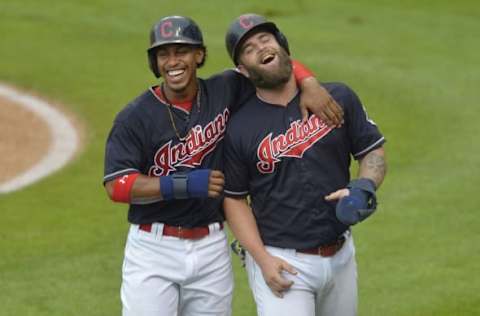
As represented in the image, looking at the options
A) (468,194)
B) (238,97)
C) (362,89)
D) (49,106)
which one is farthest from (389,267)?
(49,106)

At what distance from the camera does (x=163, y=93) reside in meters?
7.04

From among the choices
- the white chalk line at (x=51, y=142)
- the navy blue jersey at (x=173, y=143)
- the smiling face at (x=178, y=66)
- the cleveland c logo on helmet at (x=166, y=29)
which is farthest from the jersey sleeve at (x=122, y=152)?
the white chalk line at (x=51, y=142)

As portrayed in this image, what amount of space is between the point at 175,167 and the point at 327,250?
1045mm

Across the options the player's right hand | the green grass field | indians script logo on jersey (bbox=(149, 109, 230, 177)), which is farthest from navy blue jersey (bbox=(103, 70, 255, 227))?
the green grass field

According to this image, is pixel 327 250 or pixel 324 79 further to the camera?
pixel 324 79

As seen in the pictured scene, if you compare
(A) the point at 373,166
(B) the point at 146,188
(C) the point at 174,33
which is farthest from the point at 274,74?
(B) the point at 146,188

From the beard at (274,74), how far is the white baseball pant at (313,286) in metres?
0.97

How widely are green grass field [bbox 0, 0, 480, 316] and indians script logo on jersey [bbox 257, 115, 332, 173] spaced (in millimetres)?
3064

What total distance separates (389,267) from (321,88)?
4.11 m

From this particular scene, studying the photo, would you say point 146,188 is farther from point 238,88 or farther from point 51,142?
point 51,142

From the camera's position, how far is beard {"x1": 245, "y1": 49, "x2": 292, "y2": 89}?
6668 mm

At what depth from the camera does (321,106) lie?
6680 millimetres

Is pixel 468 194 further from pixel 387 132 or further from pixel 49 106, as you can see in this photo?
pixel 49 106

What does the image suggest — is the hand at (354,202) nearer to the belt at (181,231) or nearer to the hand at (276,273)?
the hand at (276,273)
